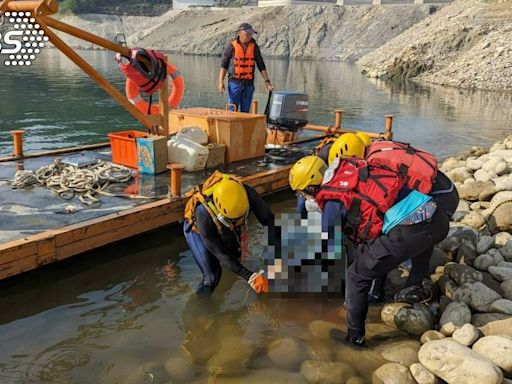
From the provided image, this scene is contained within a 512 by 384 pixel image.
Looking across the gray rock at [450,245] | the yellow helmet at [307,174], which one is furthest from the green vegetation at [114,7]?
the yellow helmet at [307,174]

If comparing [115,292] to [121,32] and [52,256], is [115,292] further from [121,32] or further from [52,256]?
[121,32]

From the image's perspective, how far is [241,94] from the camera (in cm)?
1017

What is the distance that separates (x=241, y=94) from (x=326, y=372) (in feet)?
22.1

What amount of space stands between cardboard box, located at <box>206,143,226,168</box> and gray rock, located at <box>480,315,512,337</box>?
15.9ft

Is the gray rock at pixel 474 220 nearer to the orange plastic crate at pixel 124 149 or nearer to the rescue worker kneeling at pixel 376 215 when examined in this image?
the rescue worker kneeling at pixel 376 215

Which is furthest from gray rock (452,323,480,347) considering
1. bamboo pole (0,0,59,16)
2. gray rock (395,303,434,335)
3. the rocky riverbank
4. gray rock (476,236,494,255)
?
the rocky riverbank

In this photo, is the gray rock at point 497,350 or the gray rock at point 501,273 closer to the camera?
the gray rock at point 497,350

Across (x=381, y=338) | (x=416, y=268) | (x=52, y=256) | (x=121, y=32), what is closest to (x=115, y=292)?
(x=52, y=256)

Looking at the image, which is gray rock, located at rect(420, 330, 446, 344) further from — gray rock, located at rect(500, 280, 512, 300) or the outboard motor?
the outboard motor

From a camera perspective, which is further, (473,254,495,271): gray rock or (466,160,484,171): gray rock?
(466,160,484,171): gray rock

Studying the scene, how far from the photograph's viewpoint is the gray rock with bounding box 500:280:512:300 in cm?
516

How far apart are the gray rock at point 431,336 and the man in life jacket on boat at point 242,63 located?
20.2ft

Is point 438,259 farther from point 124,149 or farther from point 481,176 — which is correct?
point 124,149

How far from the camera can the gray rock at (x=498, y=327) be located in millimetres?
4531
